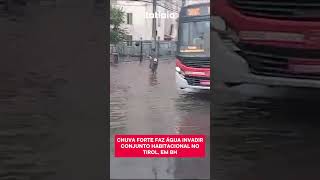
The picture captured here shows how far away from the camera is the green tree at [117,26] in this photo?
3529 mm

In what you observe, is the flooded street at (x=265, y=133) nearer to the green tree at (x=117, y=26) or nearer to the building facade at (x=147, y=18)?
the building facade at (x=147, y=18)

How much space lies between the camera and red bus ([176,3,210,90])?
3.59 m

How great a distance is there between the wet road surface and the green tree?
20cm

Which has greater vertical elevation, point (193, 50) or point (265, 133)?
point (193, 50)

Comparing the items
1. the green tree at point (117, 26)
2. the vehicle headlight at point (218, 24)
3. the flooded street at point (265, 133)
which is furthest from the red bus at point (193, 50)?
the green tree at point (117, 26)

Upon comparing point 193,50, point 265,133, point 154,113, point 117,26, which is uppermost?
point 117,26

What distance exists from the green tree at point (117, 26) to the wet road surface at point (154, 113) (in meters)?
0.20

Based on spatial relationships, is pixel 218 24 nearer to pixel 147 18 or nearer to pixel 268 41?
pixel 268 41

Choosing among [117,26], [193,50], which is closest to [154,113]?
[193,50]

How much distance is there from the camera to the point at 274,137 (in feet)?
12.0

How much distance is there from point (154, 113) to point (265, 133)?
0.90 meters

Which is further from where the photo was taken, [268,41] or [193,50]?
[193,50]

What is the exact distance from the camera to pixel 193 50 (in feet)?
12.1

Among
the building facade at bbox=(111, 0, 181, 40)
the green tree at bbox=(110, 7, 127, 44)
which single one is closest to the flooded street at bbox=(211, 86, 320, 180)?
the building facade at bbox=(111, 0, 181, 40)
